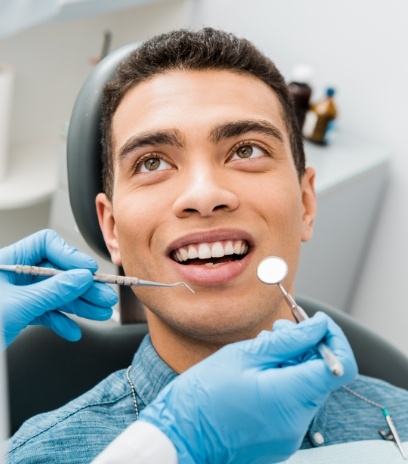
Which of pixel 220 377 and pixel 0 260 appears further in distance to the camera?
pixel 0 260

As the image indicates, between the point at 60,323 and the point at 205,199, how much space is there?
1.20 ft

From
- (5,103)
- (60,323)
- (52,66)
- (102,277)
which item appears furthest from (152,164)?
(52,66)

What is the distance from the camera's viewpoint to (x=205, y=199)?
1135 mm

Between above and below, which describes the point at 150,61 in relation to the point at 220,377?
above

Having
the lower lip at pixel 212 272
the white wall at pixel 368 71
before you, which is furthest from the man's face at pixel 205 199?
the white wall at pixel 368 71

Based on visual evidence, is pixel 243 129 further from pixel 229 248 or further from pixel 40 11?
pixel 40 11

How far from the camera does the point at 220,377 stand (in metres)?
0.94

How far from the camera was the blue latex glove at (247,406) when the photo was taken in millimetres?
920

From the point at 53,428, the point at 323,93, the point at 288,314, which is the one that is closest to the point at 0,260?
the point at 53,428

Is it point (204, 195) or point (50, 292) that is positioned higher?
point (204, 195)

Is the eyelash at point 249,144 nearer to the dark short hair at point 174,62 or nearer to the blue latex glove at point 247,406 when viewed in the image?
the dark short hair at point 174,62

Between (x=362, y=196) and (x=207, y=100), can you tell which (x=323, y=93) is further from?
(x=207, y=100)

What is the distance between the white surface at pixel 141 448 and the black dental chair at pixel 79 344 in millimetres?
515

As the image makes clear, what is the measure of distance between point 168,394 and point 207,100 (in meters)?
0.56
